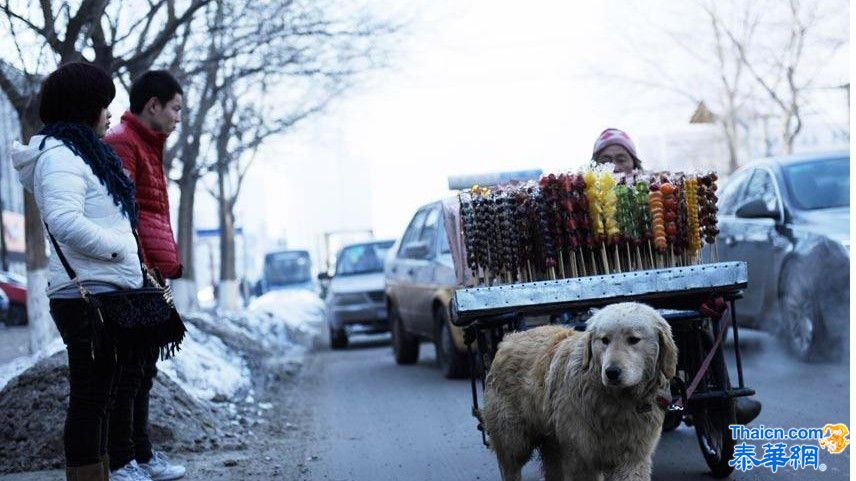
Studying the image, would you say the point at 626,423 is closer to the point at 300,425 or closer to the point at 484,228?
the point at 484,228

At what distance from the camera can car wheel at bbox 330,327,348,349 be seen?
21188 mm

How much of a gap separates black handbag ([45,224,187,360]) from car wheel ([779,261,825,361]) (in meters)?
7.24

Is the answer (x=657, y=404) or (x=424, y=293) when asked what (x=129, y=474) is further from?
(x=424, y=293)

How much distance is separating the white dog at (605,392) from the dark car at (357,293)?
45.5 ft

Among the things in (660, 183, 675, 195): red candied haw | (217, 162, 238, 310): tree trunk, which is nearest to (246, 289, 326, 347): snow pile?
(217, 162, 238, 310): tree trunk

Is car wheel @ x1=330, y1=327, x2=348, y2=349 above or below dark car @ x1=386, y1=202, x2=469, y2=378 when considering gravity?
below

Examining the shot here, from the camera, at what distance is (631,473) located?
5.34m

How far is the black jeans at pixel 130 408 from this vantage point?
20.6ft

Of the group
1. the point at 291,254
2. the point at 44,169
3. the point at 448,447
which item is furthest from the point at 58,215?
the point at 291,254

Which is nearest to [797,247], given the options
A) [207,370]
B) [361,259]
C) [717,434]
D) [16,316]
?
[717,434]

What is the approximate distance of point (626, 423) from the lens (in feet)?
17.5

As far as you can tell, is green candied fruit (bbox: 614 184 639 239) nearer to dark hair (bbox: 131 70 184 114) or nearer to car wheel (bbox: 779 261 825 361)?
dark hair (bbox: 131 70 184 114)

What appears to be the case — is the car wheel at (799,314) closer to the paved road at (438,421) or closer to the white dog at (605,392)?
the paved road at (438,421)

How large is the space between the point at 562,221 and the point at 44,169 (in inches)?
111
